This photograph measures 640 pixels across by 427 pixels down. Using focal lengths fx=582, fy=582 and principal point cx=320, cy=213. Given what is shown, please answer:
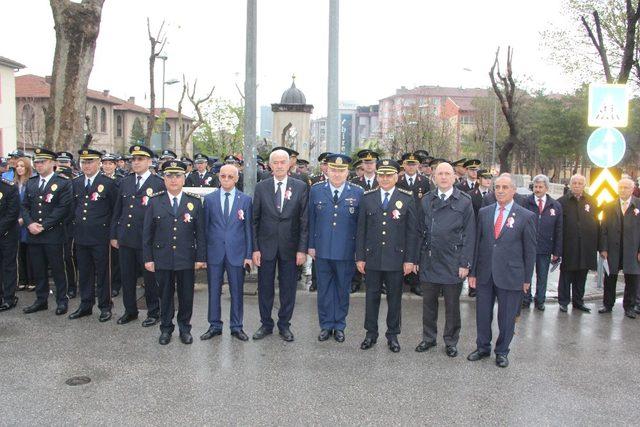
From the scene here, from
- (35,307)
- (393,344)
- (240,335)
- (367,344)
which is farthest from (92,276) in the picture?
(393,344)

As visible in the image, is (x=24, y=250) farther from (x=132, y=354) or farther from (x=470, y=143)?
(x=470, y=143)

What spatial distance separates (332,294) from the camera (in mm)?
6934

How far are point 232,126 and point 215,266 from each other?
38.5 metres

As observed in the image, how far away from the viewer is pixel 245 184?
979 centimetres

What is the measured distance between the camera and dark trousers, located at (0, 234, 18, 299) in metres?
7.92

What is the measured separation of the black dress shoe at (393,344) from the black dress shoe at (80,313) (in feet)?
12.9

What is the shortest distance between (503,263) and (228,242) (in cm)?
308

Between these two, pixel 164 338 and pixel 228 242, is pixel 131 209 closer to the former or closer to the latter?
pixel 228 242

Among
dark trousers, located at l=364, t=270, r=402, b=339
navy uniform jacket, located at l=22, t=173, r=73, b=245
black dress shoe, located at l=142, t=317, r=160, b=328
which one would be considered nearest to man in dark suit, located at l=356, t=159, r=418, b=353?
dark trousers, located at l=364, t=270, r=402, b=339

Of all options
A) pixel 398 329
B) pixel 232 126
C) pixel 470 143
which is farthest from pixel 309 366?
pixel 470 143

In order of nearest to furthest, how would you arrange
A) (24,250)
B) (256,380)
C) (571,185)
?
(256,380), (571,185), (24,250)

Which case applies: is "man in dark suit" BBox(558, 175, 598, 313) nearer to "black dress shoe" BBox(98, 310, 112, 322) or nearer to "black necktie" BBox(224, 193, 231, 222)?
"black necktie" BBox(224, 193, 231, 222)

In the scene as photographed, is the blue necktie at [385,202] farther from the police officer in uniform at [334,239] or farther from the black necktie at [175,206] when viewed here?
the black necktie at [175,206]

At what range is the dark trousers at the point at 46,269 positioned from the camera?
776cm
